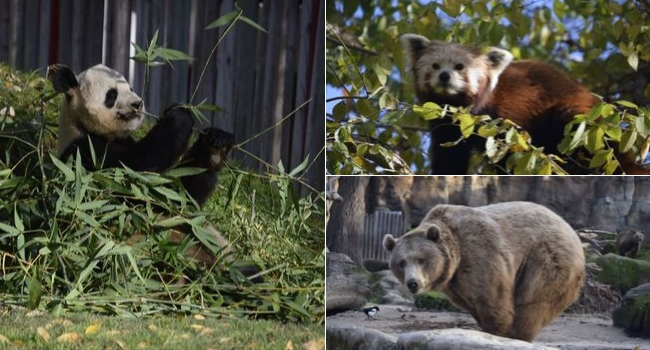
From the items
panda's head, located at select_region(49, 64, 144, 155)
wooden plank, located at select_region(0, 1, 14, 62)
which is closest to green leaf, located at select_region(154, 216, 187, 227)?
panda's head, located at select_region(49, 64, 144, 155)

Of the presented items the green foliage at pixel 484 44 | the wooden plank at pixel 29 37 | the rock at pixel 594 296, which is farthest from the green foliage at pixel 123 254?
the wooden plank at pixel 29 37

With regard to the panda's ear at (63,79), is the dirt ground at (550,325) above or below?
below

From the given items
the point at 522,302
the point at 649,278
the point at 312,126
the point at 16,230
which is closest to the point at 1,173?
the point at 16,230

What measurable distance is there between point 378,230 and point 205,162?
2.06m

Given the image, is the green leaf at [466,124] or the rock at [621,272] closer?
the rock at [621,272]

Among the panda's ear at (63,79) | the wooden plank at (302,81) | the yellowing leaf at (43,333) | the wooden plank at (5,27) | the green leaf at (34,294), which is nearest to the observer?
the yellowing leaf at (43,333)

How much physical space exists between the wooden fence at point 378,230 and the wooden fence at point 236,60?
272cm

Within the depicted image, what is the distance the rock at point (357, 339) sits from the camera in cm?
382

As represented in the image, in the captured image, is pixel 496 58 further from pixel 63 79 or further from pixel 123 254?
pixel 63 79

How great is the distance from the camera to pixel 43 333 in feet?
14.3

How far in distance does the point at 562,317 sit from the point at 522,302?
0.53 feet

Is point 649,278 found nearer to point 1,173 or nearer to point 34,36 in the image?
point 1,173

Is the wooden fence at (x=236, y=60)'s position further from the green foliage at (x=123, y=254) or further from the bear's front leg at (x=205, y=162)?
the green foliage at (x=123, y=254)

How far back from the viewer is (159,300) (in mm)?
5008
